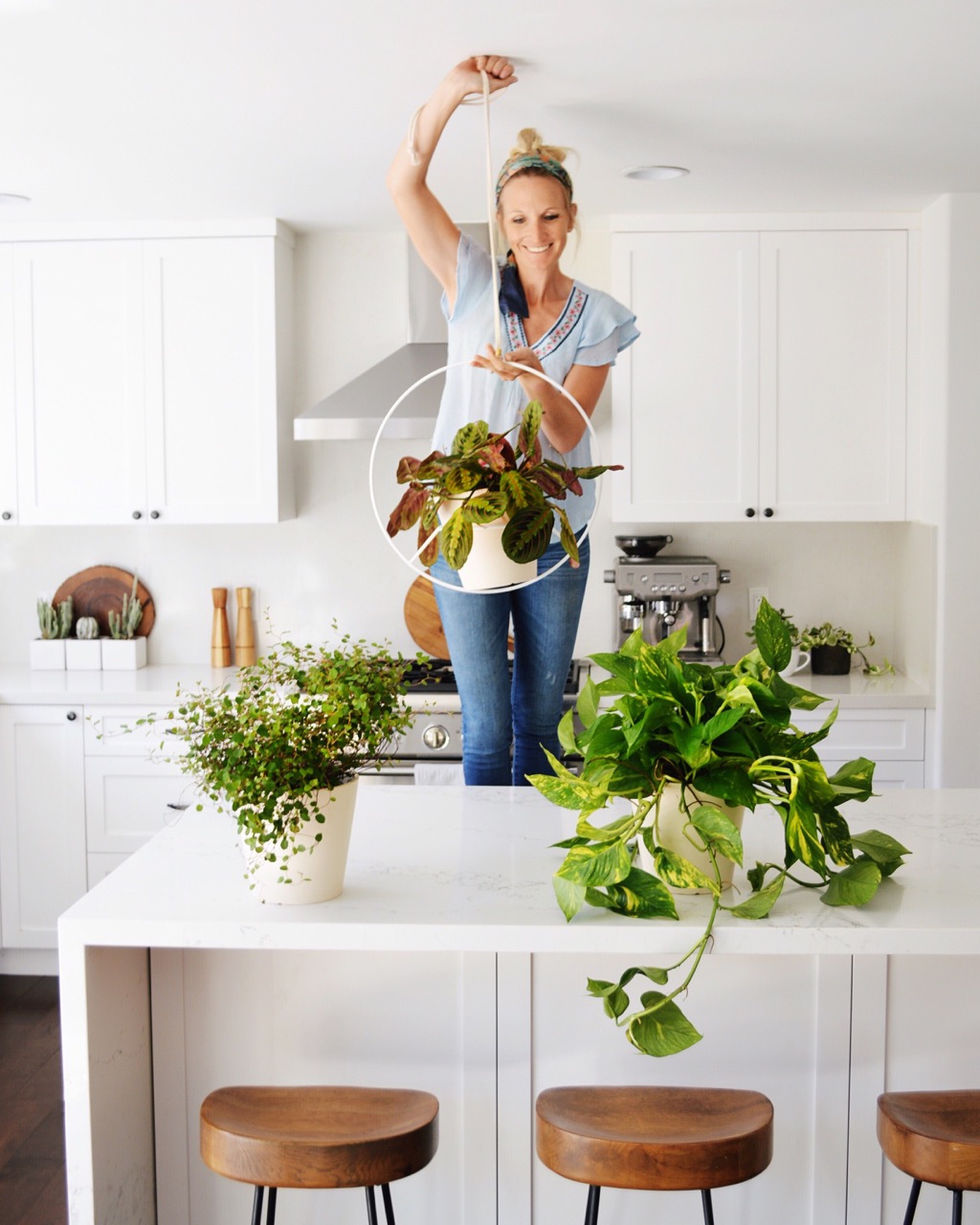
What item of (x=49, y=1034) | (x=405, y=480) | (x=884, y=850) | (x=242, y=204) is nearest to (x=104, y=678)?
(x=49, y=1034)

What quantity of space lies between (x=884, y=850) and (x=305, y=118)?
2.23 m

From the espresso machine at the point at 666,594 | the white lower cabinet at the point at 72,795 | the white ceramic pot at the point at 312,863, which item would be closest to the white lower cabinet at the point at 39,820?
the white lower cabinet at the point at 72,795

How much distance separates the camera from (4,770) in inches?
159

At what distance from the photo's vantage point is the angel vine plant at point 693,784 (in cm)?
162

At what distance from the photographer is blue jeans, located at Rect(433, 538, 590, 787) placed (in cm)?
246

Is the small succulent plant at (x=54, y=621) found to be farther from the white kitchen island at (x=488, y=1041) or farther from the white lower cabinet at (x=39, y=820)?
the white kitchen island at (x=488, y=1041)

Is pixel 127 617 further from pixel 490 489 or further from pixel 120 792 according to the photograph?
pixel 490 489

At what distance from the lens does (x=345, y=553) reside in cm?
454

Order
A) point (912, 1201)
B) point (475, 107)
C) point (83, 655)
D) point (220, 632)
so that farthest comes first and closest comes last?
point (220, 632) < point (83, 655) < point (475, 107) < point (912, 1201)

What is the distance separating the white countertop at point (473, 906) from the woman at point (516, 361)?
0.44 meters

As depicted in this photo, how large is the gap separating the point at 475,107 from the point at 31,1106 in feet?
8.69

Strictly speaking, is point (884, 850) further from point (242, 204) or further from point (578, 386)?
point (242, 204)

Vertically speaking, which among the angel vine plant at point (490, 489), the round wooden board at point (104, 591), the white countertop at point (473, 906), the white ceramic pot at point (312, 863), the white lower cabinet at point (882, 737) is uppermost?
the angel vine plant at point (490, 489)

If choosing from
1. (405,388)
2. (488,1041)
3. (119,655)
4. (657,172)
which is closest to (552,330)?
(488,1041)
